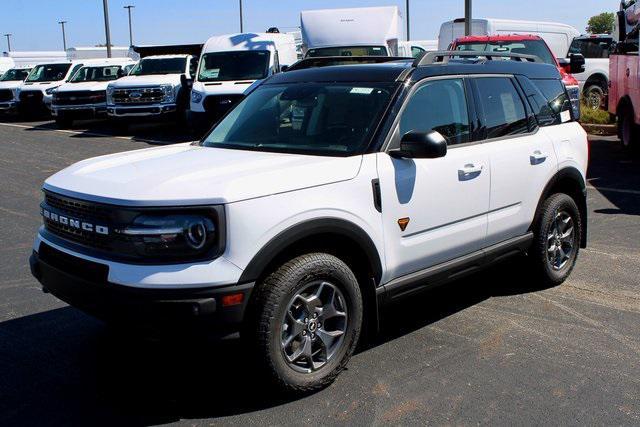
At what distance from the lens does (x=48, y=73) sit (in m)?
26.5

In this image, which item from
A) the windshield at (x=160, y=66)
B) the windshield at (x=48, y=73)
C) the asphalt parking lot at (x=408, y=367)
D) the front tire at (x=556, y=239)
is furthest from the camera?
the windshield at (x=48, y=73)

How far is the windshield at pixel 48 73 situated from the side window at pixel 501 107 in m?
23.7

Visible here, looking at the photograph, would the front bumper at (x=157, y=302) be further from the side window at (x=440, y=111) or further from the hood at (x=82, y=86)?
the hood at (x=82, y=86)

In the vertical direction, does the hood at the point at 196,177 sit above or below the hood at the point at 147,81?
below

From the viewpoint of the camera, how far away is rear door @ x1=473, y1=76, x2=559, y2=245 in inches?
199

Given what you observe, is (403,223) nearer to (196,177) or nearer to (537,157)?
(196,177)

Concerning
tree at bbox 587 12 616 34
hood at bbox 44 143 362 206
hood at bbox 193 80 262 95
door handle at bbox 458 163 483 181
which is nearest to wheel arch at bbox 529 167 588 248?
door handle at bbox 458 163 483 181

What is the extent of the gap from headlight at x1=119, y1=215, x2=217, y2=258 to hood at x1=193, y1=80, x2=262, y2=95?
42.2 feet

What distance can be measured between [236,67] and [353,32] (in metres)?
2.89

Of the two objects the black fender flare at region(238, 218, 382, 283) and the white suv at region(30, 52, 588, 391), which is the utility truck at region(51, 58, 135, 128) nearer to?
the white suv at region(30, 52, 588, 391)

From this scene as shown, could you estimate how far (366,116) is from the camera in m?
4.50

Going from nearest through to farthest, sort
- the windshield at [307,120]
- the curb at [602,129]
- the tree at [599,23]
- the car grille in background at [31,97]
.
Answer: the windshield at [307,120], the curb at [602,129], the car grille in background at [31,97], the tree at [599,23]

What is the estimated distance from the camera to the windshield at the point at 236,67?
17.2 meters

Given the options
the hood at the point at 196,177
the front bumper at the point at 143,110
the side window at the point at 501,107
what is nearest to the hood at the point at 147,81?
the front bumper at the point at 143,110
